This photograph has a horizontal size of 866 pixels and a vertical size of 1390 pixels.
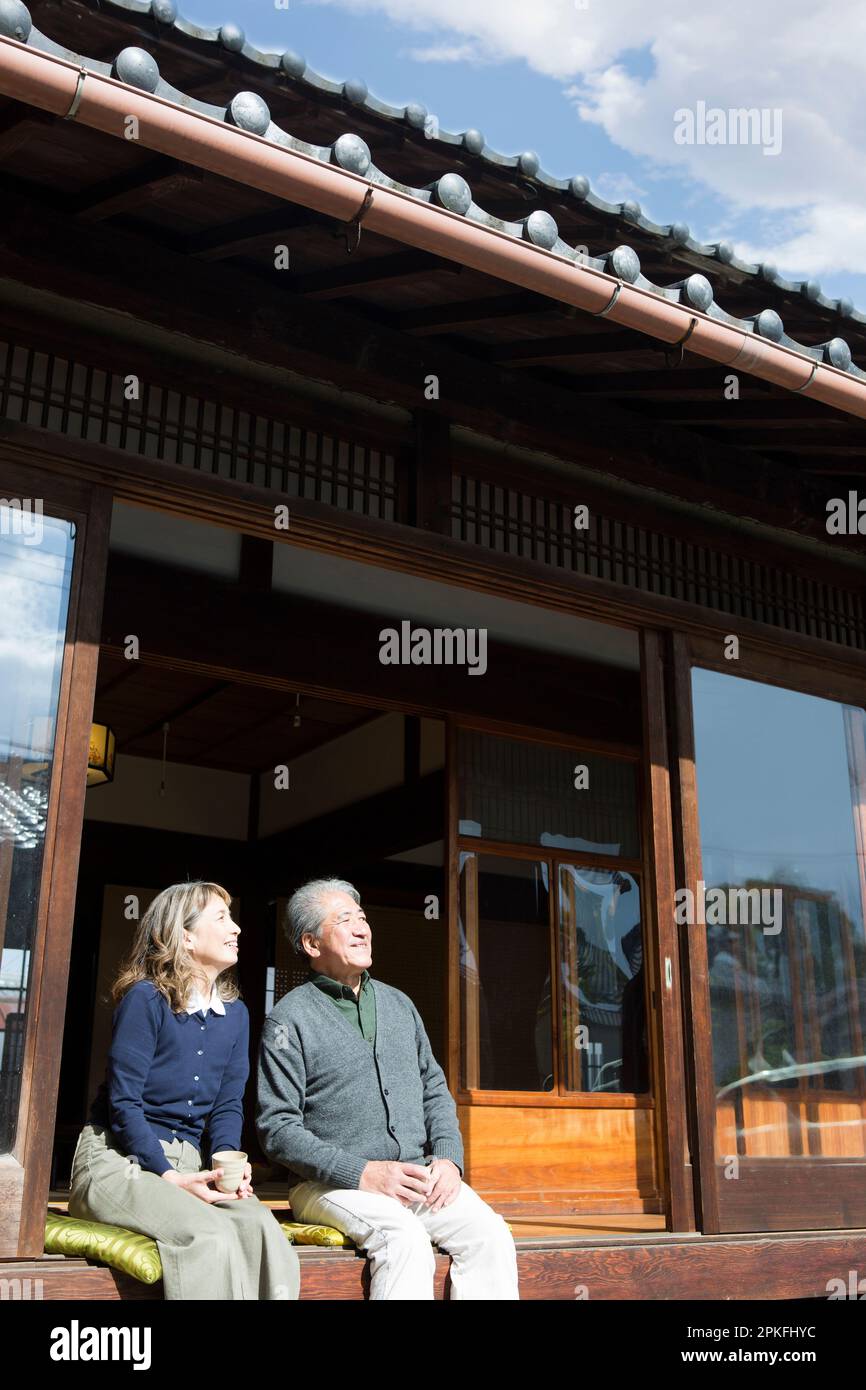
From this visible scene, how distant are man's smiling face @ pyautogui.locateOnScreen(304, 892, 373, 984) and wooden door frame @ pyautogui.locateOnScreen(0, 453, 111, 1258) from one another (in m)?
0.75

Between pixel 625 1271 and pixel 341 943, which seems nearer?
pixel 341 943

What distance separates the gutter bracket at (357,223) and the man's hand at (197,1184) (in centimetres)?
234

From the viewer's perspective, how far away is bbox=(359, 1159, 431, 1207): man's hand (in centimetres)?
323

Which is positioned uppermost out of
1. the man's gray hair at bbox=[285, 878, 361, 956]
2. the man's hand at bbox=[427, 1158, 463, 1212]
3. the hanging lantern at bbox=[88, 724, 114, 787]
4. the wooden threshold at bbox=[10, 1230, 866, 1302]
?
the hanging lantern at bbox=[88, 724, 114, 787]

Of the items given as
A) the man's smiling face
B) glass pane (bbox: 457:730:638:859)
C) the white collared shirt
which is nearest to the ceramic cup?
the white collared shirt

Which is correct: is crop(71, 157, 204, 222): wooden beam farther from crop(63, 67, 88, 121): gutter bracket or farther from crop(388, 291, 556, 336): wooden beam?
crop(388, 291, 556, 336): wooden beam

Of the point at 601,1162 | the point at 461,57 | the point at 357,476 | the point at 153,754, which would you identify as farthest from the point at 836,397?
the point at 153,754

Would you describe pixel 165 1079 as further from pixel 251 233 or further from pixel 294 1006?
pixel 251 233

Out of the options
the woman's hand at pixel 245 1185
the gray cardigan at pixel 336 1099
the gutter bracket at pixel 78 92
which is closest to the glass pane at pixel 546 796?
the gray cardigan at pixel 336 1099

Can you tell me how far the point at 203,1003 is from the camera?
3.36 m

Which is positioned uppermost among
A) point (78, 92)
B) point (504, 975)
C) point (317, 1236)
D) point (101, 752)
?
point (78, 92)

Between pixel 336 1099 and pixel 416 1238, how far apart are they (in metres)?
0.45

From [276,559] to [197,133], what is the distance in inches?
113

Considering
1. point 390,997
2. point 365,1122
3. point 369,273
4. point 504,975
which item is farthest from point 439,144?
point 504,975
